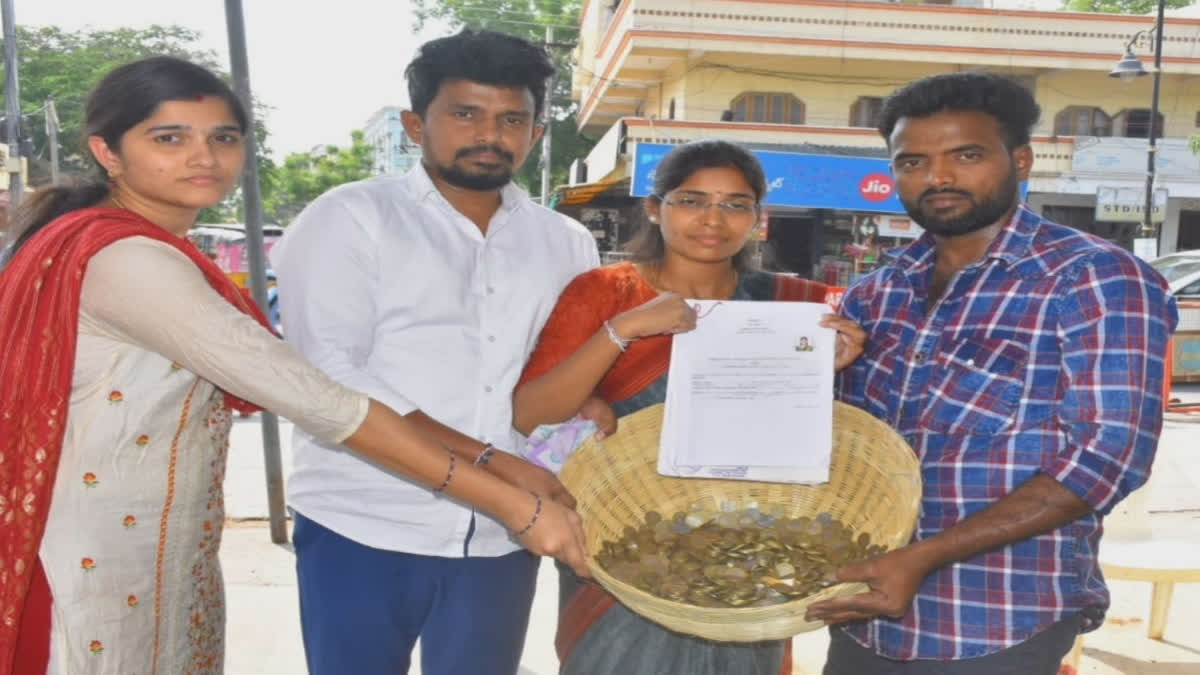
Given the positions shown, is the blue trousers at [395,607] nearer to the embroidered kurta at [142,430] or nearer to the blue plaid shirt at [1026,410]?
the embroidered kurta at [142,430]

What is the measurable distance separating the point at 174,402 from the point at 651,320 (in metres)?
0.96

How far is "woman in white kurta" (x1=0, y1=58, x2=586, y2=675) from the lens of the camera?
5.41ft

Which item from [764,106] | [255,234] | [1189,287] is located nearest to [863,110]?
[764,106]

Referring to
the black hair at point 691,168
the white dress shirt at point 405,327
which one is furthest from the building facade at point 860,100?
the white dress shirt at point 405,327

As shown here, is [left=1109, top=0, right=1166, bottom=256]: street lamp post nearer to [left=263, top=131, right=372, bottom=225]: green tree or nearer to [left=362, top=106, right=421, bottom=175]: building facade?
[left=263, top=131, right=372, bottom=225]: green tree

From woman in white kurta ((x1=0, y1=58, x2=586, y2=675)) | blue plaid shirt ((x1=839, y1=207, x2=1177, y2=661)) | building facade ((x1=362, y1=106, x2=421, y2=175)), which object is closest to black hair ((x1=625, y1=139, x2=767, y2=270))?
blue plaid shirt ((x1=839, y1=207, x2=1177, y2=661))

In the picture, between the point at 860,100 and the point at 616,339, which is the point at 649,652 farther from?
the point at 860,100

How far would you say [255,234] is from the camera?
4340 mm

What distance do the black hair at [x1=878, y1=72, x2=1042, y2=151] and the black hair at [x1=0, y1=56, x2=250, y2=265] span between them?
4.70ft

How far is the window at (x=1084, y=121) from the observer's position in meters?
19.9

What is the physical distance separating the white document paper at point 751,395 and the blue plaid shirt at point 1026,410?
0.19 metres

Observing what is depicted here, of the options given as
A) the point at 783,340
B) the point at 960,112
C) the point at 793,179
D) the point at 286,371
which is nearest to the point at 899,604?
the point at 783,340

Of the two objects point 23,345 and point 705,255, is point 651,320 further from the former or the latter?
point 23,345

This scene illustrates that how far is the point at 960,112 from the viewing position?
200cm
